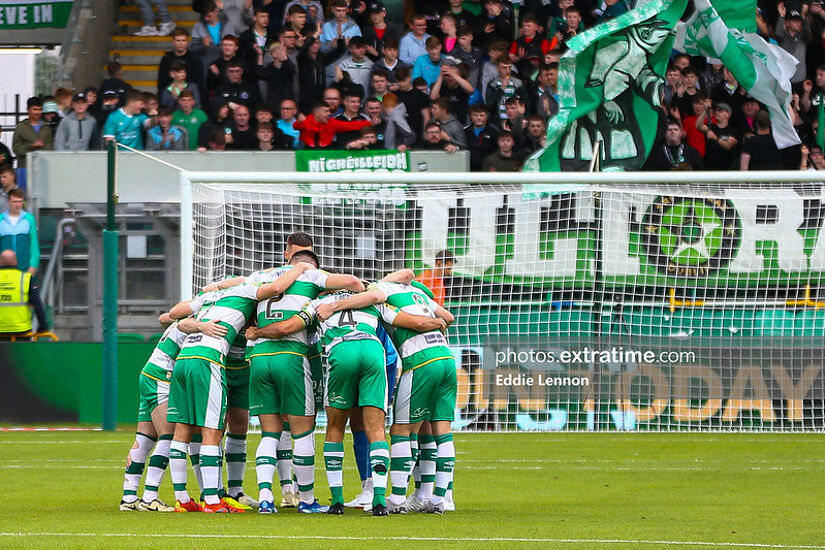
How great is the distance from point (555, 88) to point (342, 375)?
10.9 meters

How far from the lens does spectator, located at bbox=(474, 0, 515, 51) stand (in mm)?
21234

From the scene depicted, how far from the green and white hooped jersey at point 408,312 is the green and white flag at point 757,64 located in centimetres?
993

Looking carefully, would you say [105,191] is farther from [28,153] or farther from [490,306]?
[490,306]

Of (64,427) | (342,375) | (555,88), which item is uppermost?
(555,88)

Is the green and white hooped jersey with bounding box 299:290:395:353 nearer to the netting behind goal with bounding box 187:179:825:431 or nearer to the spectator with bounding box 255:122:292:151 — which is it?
the netting behind goal with bounding box 187:179:825:431

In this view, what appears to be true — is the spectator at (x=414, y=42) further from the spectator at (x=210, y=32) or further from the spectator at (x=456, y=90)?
the spectator at (x=210, y=32)

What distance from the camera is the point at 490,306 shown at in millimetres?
16547

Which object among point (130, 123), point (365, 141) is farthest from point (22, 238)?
point (365, 141)

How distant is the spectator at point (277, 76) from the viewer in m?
20.1

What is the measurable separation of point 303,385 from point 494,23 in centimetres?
1223

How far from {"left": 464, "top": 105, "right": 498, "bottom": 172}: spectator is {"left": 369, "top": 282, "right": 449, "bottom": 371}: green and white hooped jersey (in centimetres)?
886

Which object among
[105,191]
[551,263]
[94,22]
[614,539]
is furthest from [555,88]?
[614,539]

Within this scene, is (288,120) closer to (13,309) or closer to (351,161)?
(351,161)

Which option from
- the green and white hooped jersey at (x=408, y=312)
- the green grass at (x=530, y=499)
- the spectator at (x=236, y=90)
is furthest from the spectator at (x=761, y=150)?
the green and white hooped jersey at (x=408, y=312)
